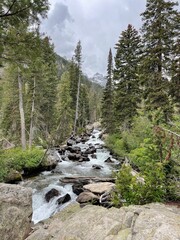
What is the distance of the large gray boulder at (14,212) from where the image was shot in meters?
5.89

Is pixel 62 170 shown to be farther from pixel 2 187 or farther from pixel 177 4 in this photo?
pixel 177 4

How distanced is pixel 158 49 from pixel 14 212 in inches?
544

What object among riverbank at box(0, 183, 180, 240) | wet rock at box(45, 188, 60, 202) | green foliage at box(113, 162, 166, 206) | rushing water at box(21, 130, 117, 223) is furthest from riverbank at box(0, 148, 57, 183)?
green foliage at box(113, 162, 166, 206)

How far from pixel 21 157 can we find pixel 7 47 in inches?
358

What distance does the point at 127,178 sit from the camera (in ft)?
19.7

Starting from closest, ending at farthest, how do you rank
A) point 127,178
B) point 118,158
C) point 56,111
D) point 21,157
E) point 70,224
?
point 70,224 < point 127,178 < point 21,157 < point 118,158 < point 56,111

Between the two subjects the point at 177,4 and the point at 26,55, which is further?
the point at 177,4

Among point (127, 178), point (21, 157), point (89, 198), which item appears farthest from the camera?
point (21, 157)

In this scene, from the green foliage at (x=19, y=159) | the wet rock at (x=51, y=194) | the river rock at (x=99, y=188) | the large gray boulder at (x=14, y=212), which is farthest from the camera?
the green foliage at (x=19, y=159)

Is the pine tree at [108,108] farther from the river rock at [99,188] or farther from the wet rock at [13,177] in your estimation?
the river rock at [99,188]

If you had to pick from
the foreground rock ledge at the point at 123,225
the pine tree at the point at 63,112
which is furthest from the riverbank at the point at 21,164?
the pine tree at the point at 63,112

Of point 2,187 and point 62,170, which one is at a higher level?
point 2,187

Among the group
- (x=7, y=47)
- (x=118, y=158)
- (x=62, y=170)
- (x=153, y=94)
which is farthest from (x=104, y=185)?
(x=118, y=158)

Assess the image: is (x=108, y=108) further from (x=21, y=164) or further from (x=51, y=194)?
(x=51, y=194)
